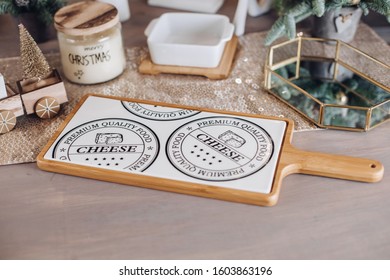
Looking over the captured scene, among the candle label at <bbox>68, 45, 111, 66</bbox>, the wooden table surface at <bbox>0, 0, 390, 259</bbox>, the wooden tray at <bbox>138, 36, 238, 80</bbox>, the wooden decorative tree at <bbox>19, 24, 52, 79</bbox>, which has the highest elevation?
the wooden decorative tree at <bbox>19, 24, 52, 79</bbox>

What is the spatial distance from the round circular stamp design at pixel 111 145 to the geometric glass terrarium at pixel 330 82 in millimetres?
230

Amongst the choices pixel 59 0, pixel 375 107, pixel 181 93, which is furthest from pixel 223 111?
pixel 59 0

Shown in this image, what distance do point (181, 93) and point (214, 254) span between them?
0.33 meters

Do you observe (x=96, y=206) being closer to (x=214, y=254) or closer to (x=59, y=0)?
(x=214, y=254)

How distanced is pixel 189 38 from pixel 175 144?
307mm

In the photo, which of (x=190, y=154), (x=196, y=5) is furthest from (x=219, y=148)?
(x=196, y=5)

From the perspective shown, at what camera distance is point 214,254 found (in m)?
0.60

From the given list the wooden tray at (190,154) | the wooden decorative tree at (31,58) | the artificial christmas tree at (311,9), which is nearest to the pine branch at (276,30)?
the artificial christmas tree at (311,9)

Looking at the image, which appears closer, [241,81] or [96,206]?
[96,206]

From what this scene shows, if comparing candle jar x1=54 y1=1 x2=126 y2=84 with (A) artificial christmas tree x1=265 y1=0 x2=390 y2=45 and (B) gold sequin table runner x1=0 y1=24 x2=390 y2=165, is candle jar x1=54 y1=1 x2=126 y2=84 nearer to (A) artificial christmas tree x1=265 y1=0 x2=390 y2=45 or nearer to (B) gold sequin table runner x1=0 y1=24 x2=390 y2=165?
(B) gold sequin table runner x1=0 y1=24 x2=390 y2=165

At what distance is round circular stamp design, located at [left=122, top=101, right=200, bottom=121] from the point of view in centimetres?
78

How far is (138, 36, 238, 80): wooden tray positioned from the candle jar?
0.05 meters

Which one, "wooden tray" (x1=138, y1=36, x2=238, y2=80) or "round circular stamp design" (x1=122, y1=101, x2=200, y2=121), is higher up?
"wooden tray" (x1=138, y1=36, x2=238, y2=80)

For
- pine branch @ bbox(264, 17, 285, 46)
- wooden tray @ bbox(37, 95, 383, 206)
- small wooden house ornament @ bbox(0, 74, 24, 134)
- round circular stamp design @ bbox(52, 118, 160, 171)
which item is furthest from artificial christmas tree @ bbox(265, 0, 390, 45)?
small wooden house ornament @ bbox(0, 74, 24, 134)
